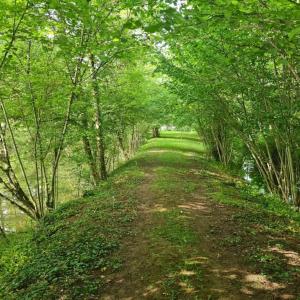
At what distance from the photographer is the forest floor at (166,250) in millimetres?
6375

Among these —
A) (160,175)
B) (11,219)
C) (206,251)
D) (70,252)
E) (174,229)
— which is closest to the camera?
(206,251)

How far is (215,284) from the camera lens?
6309mm

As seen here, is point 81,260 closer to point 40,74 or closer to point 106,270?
point 106,270

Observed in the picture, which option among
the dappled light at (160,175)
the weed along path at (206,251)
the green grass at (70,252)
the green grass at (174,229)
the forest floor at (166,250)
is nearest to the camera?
the dappled light at (160,175)

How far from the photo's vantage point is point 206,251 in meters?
7.75

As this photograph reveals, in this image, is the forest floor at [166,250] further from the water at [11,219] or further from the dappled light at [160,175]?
the water at [11,219]

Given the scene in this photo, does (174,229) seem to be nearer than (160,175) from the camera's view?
Yes

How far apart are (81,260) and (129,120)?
1901cm

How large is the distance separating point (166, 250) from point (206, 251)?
35.5 inches

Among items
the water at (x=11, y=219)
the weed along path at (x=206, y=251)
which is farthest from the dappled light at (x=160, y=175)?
the water at (x=11, y=219)

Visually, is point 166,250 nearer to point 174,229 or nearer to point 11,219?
point 174,229

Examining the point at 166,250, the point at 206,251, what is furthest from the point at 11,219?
the point at 206,251

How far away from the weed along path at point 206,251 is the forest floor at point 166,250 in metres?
0.02

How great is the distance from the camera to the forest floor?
6.38 m
